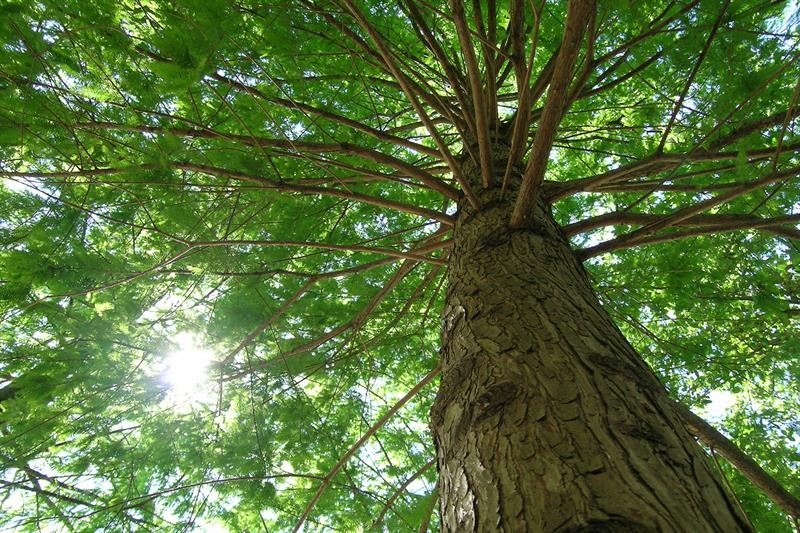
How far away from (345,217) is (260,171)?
4.86 ft

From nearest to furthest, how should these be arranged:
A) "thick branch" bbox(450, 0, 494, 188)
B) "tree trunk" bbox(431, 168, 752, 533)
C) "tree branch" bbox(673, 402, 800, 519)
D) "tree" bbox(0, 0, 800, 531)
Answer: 1. "tree trunk" bbox(431, 168, 752, 533)
2. "tree" bbox(0, 0, 800, 531)
3. "thick branch" bbox(450, 0, 494, 188)
4. "tree branch" bbox(673, 402, 800, 519)

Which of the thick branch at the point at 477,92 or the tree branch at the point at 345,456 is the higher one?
the thick branch at the point at 477,92

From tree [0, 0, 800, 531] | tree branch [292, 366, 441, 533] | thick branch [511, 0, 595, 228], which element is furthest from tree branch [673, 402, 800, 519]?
tree branch [292, 366, 441, 533]

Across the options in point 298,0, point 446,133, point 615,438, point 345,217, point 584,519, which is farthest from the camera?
point 446,133

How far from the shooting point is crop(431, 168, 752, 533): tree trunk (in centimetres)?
88

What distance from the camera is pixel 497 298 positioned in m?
1.61

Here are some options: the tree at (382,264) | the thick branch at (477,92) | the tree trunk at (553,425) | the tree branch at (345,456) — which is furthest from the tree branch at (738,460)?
the thick branch at (477,92)

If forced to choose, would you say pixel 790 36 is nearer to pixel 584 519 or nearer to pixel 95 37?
pixel 584 519

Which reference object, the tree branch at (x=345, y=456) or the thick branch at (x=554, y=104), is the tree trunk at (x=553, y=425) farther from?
the tree branch at (x=345, y=456)

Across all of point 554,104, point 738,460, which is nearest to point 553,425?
point 554,104

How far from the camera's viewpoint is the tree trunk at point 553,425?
0.88 m

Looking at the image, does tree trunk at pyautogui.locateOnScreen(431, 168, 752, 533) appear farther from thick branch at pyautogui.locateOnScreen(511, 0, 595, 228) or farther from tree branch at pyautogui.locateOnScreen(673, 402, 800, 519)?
tree branch at pyautogui.locateOnScreen(673, 402, 800, 519)

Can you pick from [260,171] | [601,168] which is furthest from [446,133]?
[260,171]

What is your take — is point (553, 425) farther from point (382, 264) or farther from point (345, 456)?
point (382, 264)
